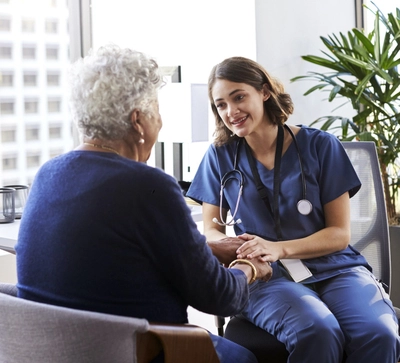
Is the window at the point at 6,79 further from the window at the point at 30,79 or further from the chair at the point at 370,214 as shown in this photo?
the chair at the point at 370,214

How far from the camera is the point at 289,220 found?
6.89 feet

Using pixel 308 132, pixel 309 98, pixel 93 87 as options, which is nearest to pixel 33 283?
pixel 93 87

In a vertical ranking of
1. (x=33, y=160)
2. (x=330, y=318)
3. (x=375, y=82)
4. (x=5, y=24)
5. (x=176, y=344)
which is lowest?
(x=330, y=318)

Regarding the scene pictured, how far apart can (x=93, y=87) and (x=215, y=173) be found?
2.95 feet

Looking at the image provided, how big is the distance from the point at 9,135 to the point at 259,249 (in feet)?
5.55

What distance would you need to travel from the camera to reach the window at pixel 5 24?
10.0 ft

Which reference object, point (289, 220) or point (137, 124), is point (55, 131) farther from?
→ point (137, 124)

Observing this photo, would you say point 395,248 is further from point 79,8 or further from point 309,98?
point 79,8

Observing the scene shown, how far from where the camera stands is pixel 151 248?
137 centimetres

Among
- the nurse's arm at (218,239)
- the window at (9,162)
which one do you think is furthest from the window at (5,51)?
the nurse's arm at (218,239)

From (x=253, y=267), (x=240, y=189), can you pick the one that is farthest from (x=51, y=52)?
(x=253, y=267)

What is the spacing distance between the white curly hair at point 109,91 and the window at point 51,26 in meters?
1.89

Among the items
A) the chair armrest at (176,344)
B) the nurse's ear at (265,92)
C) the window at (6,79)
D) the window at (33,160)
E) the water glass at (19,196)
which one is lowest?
the chair armrest at (176,344)

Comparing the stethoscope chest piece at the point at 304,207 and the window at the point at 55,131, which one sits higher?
the window at the point at 55,131
